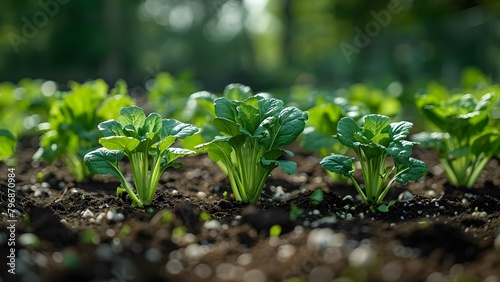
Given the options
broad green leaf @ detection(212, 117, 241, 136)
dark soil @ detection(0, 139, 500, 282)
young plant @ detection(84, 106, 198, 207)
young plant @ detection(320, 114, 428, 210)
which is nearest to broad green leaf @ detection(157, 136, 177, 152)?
young plant @ detection(84, 106, 198, 207)

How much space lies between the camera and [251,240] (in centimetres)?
246

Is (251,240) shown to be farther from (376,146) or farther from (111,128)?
(111,128)

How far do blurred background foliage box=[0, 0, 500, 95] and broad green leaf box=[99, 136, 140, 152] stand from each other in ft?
21.4

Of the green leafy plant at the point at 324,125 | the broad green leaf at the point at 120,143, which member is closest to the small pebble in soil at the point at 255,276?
the broad green leaf at the point at 120,143

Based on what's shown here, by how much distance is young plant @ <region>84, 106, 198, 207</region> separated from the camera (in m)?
2.84

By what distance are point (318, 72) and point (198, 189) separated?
16170 mm

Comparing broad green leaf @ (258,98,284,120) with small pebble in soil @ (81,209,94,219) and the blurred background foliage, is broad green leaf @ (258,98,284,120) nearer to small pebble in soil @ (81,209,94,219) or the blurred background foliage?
small pebble in soil @ (81,209,94,219)

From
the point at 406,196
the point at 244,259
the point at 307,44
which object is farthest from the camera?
the point at 307,44

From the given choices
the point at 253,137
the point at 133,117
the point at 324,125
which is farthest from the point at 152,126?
the point at 324,125

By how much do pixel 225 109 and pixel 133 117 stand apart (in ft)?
1.59

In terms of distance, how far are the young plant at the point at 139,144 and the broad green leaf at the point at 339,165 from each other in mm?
719

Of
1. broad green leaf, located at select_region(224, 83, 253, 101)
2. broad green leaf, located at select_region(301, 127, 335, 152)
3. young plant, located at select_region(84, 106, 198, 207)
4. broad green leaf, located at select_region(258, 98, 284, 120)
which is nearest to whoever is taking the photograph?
young plant, located at select_region(84, 106, 198, 207)

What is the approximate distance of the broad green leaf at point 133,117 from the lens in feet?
9.67

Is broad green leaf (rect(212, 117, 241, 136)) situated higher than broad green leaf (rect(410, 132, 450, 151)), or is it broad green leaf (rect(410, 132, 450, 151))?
broad green leaf (rect(212, 117, 241, 136))
